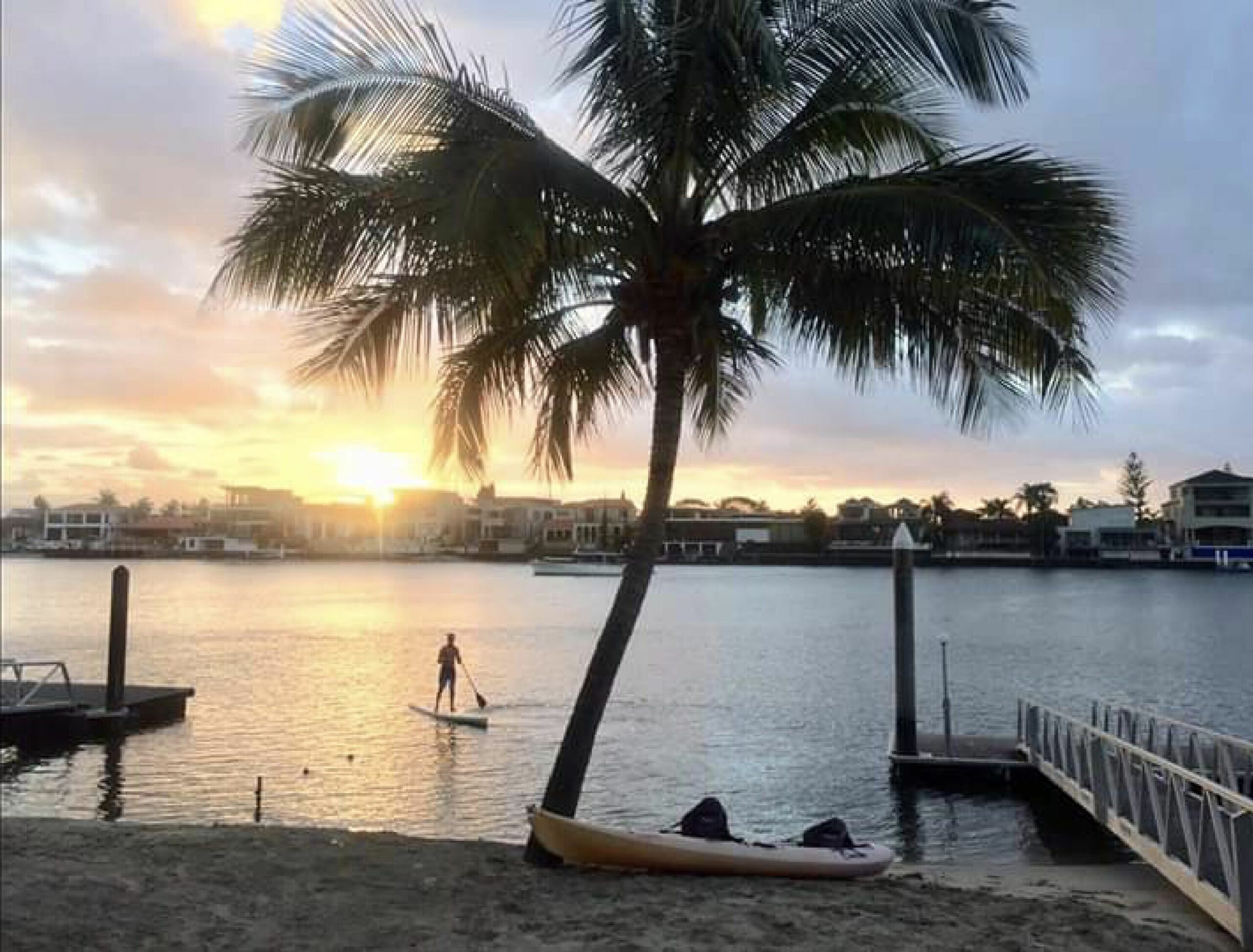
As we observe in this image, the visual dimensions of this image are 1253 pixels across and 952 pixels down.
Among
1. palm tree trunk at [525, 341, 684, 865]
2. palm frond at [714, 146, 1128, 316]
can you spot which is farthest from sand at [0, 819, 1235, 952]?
palm frond at [714, 146, 1128, 316]

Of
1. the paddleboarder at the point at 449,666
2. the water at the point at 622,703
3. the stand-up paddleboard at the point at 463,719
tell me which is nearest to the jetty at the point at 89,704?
the water at the point at 622,703

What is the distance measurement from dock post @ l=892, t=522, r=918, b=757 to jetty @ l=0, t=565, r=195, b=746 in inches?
681

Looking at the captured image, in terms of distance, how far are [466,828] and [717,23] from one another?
1379cm

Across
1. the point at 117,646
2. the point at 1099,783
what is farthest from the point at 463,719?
the point at 1099,783

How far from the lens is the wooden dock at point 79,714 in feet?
77.0

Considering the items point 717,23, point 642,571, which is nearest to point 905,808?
point 642,571

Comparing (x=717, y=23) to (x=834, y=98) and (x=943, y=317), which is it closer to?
(x=834, y=98)

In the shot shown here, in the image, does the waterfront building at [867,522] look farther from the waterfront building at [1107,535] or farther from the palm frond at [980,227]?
the palm frond at [980,227]

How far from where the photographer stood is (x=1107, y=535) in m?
135

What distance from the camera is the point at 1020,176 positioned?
28.5 ft

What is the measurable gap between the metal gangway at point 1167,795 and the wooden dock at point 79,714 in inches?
773

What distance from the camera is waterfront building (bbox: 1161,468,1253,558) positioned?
41188 mm

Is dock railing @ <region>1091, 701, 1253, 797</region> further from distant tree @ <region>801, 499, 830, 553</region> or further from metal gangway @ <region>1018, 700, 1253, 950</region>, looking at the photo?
distant tree @ <region>801, 499, 830, 553</region>

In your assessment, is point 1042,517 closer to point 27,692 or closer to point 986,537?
point 986,537
